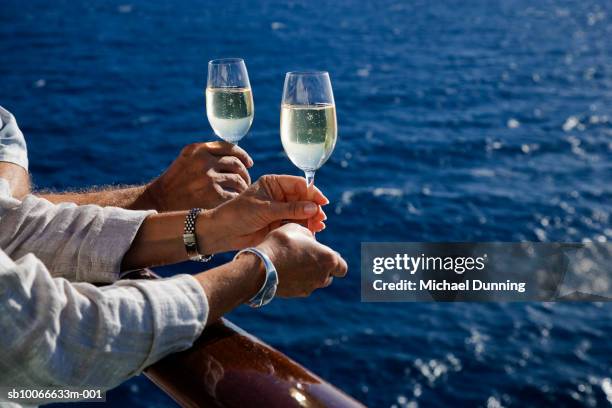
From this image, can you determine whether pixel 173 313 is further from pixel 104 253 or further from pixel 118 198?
pixel 118 198

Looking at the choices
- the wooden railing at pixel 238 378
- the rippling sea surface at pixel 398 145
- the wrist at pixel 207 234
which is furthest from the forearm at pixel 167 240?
the rippling sea surface at pixel 398 145

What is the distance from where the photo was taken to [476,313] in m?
10.4

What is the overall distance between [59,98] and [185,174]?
17347 millimetres

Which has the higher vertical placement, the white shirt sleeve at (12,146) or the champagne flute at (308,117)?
the champagne flute at (308,117)

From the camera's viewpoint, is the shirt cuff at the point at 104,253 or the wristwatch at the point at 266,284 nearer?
the wristwatch at the point at 266,284

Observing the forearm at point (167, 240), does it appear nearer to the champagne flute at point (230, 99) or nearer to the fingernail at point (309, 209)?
the fingernail at point (309, 209)

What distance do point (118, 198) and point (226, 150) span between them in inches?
16.4

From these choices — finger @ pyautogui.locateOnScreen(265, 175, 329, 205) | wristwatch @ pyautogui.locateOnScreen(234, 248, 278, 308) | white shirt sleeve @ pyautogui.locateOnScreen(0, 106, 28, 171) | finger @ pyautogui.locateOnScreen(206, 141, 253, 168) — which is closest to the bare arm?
finger @ pyautogui.locateOnScreen(206, 141, 253, 168)

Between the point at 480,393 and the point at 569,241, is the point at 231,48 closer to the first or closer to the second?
the point at 569,241

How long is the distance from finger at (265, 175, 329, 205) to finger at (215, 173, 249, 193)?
45 centimetres

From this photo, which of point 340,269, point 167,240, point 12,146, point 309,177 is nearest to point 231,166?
point 309,177

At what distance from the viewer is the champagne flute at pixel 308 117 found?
216cm

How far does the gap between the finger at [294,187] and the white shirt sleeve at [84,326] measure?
0.64 meters

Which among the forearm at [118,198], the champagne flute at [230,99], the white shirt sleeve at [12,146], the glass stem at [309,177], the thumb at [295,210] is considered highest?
the champagne flute at [230,99]
